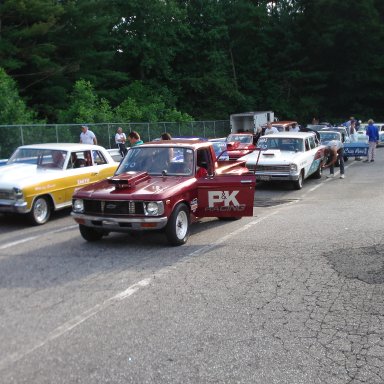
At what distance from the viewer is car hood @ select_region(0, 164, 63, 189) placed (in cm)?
1034

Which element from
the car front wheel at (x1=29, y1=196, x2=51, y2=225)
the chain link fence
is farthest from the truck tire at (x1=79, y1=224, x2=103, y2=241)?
the chain link fence

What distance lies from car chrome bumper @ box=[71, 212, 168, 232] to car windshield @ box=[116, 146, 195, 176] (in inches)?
52.7

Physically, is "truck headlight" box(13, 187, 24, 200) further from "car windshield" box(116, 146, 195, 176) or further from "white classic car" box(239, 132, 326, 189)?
"white classic car" box(239, 132, 326, 189)

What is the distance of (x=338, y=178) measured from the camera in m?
18.0

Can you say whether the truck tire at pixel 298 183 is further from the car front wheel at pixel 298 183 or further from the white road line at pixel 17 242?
the white road line at pixel 17 242

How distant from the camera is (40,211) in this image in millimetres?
10711

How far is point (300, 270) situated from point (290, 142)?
10532 mm

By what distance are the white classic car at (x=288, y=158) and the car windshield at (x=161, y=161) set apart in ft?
17.8

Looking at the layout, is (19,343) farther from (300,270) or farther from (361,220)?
(361,220)

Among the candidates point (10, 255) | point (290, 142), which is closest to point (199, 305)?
point (10, 255)

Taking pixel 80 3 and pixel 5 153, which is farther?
pixel 80 3

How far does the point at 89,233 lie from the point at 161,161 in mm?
1737

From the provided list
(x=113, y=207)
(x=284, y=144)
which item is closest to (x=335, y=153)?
(x=284, y=144)

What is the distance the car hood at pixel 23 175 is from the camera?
10.3 m
